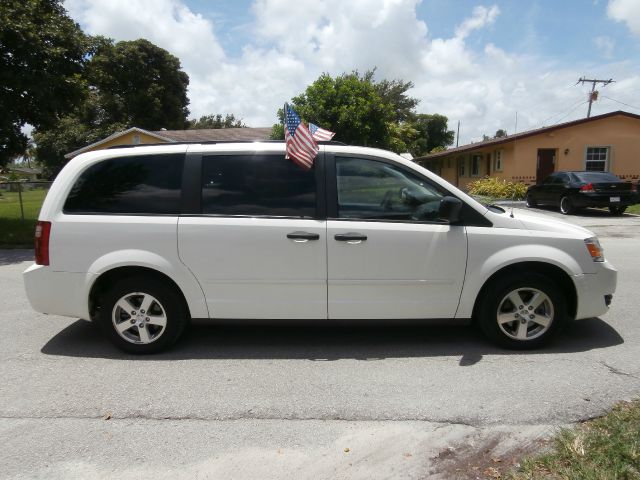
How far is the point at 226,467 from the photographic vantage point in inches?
110

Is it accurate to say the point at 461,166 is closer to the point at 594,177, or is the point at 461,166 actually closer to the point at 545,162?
the point at 545,162

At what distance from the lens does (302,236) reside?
4.13m

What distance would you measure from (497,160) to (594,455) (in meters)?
26.6

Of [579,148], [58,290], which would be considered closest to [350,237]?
[58,290]

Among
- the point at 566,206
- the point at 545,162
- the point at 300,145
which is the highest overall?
the point at 545,162

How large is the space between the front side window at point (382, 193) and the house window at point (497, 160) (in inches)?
948

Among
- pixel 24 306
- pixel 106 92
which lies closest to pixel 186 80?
pixel 106 92

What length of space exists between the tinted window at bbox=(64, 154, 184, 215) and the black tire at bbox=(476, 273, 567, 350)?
9.44ft

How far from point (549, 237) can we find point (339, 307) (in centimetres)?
194

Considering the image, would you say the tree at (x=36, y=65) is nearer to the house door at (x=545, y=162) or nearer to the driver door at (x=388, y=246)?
the driver door at (x=388, y=246)

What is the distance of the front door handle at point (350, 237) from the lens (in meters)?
4.12

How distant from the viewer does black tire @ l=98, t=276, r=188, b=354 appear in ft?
14.0

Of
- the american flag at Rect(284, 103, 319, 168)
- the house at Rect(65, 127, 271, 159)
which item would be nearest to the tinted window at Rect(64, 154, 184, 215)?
the american flag at Rect(284, 103, 319, 168)

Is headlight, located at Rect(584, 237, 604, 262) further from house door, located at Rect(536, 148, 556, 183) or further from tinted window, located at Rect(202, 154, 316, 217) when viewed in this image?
house door, located at Rect(536, 148, 556, 183)
